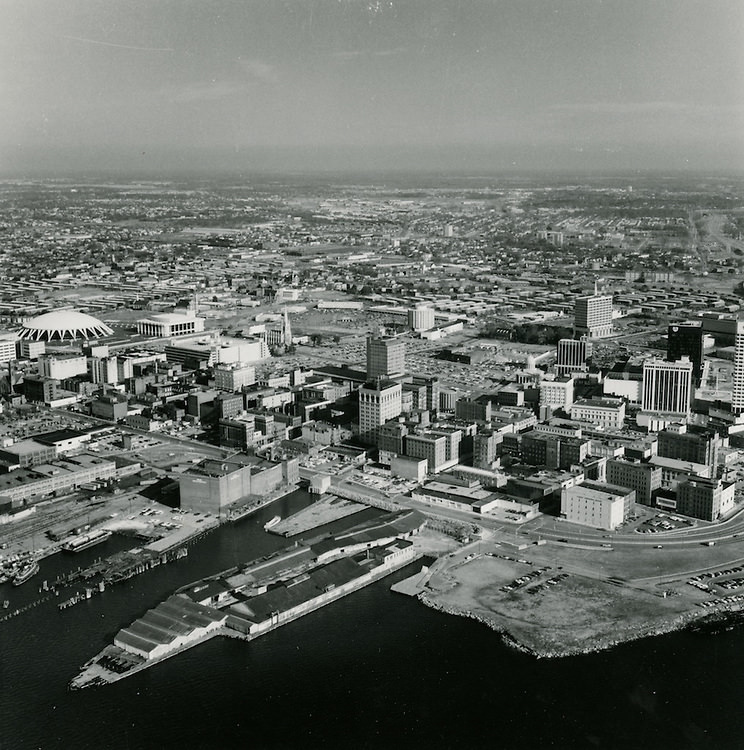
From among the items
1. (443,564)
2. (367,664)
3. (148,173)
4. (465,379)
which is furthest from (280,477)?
(148,173)

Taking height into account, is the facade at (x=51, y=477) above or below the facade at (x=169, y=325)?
below

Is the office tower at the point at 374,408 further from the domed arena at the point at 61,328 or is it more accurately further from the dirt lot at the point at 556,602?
the domed arena at the point at 61,328

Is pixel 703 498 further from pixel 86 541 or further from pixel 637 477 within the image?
pixel 86 541

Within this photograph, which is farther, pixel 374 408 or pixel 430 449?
pixel 374 408

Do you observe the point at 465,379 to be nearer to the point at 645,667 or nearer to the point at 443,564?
the point at 443,564

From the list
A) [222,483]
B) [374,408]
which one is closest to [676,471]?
[374,408]

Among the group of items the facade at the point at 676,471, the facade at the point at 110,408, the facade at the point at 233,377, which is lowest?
the facade at the point at 676,471

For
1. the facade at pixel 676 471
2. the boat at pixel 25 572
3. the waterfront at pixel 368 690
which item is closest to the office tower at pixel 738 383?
the facade at pixel 676 471
